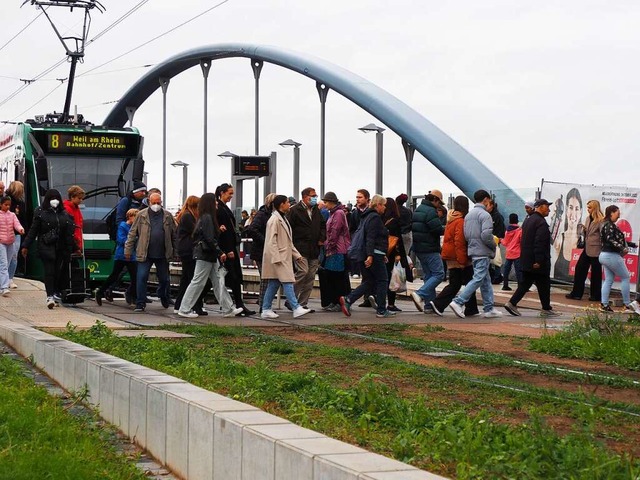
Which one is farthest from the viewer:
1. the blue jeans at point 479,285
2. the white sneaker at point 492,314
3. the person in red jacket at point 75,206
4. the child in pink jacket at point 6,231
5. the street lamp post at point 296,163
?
the street lamp post at point 296,163

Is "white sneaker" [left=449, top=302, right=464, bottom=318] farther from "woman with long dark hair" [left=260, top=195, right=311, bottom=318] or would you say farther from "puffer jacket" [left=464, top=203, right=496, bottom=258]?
"woman with long dark hair" [left=260, top=195, right=311, bottom=318]

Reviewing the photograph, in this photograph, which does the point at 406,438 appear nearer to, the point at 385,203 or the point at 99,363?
the point at 99,363

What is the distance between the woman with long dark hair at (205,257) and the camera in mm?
17047

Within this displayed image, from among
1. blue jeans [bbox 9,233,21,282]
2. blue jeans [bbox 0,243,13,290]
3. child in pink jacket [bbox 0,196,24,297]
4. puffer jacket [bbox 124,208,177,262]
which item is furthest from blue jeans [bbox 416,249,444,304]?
blue jeans [bbox 9,233,21,282]

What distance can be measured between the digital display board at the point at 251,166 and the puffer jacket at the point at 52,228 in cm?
2162

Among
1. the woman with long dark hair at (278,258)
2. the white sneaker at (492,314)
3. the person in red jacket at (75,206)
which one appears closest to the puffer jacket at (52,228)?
the person in red jacket at (75,206)

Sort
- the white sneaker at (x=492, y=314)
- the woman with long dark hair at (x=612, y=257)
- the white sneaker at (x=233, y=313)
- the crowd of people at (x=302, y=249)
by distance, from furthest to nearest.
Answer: the woman with long dark hair at (x=612, y=257)
the white sneaker at (x=492, y=314)
the white sneaker at (x=233, y=313)
the crowd of people at (x=302, y=249)

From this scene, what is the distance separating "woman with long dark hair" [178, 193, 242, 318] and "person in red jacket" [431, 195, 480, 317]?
3.11 meters

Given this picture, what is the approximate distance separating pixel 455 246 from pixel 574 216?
7.20 m

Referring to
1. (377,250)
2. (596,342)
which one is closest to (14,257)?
(377,250)

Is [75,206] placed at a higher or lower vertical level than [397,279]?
higher

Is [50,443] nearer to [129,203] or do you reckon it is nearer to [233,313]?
[233,313]

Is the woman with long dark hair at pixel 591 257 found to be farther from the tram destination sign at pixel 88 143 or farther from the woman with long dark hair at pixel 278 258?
the tram destination sign at pixel 88 143

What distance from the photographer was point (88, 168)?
25.4 metres
